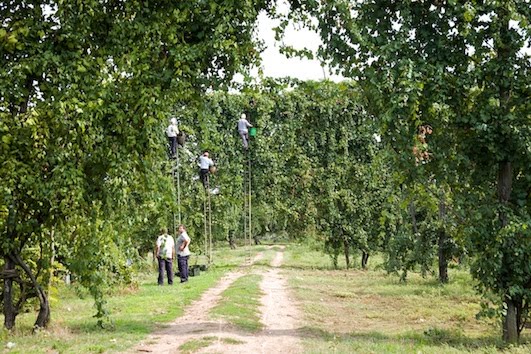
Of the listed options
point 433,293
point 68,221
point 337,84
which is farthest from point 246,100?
point 68,221

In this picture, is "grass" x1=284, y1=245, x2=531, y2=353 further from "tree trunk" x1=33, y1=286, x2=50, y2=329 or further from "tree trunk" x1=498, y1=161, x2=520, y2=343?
"tree trunk" x1=33, y1=286, x2=50, y2=329

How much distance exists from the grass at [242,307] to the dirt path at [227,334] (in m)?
0.18

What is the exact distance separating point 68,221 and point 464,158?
21.6ft

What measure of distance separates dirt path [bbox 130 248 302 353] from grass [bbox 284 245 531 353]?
0.34 m

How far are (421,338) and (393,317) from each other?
9.50 ft

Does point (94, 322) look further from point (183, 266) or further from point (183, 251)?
point (183, 266)

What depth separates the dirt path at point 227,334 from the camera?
322 inches

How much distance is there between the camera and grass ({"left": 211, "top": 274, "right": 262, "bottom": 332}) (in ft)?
33.9

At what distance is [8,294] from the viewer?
9.52 metres

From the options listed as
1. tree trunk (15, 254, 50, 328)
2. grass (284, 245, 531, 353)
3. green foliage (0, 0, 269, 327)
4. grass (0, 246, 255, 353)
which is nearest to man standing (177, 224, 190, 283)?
grass (0, 246, 255, 353)

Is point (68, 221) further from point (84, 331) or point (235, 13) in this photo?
point (235, 13)

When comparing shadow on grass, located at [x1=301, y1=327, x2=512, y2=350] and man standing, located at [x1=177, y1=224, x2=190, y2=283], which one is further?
man standing, located at [x1=177, y1=224, x2=190, y2=283]

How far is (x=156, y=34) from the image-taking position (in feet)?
31.1

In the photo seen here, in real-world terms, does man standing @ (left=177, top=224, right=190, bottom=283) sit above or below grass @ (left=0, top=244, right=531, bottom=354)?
above
